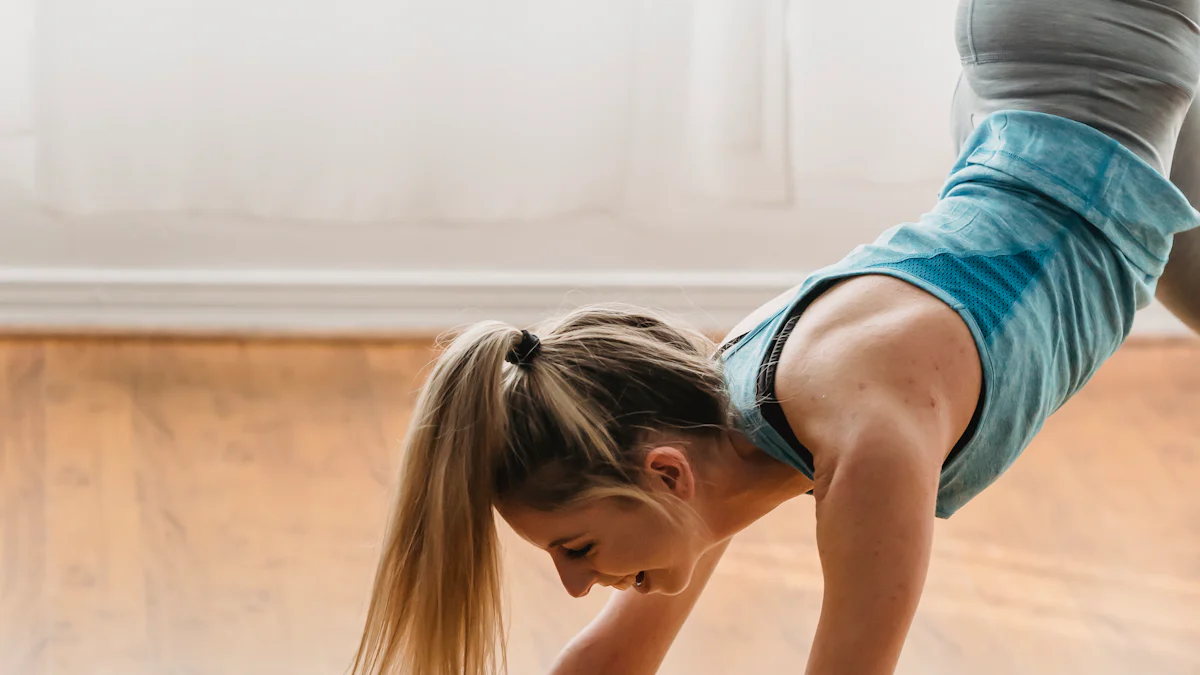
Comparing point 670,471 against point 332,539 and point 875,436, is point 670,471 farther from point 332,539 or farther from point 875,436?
point 332,539

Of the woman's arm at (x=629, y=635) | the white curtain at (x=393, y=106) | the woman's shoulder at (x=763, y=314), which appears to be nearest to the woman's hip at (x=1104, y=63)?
the woman's shoulder at (x=763, y=314)

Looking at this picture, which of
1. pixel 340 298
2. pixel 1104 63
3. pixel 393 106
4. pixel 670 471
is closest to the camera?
pixel 670 471

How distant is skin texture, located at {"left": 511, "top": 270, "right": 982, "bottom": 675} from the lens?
0.80 meters

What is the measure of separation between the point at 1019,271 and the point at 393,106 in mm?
1273

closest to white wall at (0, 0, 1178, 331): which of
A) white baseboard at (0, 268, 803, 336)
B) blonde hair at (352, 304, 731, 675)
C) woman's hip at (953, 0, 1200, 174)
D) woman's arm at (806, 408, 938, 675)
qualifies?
white baseboard at (0, 268, 803, 336)

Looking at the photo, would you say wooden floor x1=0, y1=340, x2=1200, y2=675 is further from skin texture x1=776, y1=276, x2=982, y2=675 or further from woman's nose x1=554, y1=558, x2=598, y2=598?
skin texture x1=776, y1=276, x2=982, y2=675

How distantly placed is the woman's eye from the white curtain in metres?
1.20

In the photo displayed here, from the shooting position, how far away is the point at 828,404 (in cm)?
84

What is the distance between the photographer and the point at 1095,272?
0.98 m

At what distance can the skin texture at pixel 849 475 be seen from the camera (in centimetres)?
80

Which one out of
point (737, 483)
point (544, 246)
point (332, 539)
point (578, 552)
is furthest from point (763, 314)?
point (544, 246)

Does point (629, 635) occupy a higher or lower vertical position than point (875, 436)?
lower

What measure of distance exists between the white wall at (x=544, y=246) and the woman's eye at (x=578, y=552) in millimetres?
1208

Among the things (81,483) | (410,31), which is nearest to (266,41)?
(410,31)
